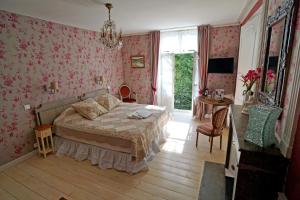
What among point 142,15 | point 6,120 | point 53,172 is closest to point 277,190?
point 53,172

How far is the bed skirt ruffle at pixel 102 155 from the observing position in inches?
99.7

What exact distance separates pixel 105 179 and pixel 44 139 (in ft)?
5.30

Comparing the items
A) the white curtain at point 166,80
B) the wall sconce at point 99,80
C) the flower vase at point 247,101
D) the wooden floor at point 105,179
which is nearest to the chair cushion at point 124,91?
the wall sconce at point 99,80

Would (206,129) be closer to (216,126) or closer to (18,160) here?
(216,126)

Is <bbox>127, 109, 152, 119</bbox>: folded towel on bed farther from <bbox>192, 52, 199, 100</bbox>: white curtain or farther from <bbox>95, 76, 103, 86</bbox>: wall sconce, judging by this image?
<bbox>192, 52, 199, 100</bbox>: white curtain

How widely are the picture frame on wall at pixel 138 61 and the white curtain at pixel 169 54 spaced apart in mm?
621

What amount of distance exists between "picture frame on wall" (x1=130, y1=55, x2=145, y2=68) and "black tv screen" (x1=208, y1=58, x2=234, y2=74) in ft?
7.13

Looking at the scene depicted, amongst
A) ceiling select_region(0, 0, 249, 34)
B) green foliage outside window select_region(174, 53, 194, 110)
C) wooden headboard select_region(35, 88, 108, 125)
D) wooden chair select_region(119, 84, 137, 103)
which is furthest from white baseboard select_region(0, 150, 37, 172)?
green foliage outside window select_region(174, 53, 194, 110)

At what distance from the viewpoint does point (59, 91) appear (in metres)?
3.47

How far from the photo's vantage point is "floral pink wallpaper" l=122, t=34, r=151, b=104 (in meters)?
5.18

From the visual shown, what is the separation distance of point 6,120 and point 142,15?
3128mm

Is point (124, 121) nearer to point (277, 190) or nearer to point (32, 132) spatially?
point (32, 132)

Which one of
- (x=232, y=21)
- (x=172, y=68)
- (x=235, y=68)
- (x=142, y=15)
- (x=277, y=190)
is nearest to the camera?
(x=277, y=190)

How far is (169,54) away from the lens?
4930 mm
